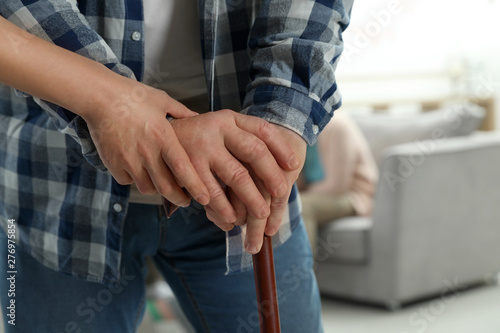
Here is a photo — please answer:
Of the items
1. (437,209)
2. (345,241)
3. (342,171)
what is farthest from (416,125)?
(345,241)

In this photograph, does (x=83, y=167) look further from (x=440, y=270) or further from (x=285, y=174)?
(x=440, y=270)

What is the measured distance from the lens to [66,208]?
838 mm

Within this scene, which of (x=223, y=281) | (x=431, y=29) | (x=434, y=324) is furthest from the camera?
(x=431, y=29)

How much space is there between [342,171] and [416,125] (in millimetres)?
515

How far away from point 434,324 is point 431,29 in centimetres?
298

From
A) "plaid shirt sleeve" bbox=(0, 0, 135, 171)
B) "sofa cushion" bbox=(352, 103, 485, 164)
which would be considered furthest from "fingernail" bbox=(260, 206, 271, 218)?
"sofa cushion" bbox=(352, 103, 485, 164)

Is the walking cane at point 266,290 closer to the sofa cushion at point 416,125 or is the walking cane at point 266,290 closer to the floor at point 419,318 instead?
the floor at point 419,318

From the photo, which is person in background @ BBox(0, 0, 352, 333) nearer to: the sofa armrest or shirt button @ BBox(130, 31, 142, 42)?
shirt button @ BBox(130, 31, 142, 42)

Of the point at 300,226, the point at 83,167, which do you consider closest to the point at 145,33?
the point at 83,167

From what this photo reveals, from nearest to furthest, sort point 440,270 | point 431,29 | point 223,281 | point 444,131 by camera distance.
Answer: point 223,281
point 440,270
point 444,131
point 431,29

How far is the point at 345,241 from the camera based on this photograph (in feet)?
9.74

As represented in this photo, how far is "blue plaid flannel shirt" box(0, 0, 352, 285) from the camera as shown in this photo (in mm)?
712

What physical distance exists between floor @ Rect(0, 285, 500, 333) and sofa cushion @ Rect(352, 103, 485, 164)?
82cm

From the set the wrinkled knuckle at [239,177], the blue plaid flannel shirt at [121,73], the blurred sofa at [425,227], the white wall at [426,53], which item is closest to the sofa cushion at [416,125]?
the blurred sofa at [425,227]
